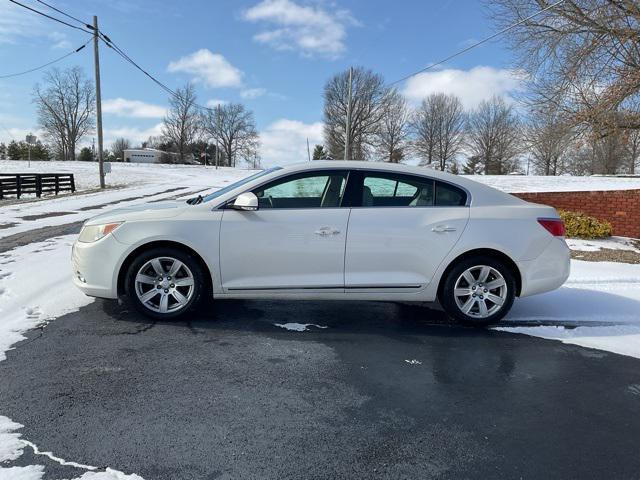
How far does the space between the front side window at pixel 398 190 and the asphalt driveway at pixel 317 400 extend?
3.99 ft

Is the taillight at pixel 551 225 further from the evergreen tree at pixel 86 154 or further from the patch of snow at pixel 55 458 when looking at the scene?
the evergreen tree at pixel 86 154

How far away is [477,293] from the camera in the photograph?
4379mm

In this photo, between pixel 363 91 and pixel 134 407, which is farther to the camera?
pixel 363 91

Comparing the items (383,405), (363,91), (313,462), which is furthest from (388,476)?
(363,91)

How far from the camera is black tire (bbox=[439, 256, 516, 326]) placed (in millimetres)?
4320

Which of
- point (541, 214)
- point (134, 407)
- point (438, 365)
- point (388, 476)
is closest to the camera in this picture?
point (388, 476)

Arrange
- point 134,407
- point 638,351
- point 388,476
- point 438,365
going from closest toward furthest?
point 388,476
point 134,407
point 438,365
point 638,351

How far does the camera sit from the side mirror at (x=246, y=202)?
13.4 ft

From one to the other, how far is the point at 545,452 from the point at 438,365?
3.76 feet

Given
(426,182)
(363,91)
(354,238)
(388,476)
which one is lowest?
(388,476)

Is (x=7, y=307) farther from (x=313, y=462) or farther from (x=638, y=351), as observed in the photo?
(x=638, y=351)

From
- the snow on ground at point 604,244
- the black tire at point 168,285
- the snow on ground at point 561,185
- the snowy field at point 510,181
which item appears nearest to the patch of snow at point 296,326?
the black tire at point 168,285

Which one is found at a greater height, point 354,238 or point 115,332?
point 354,238

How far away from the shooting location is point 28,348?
356 cm
